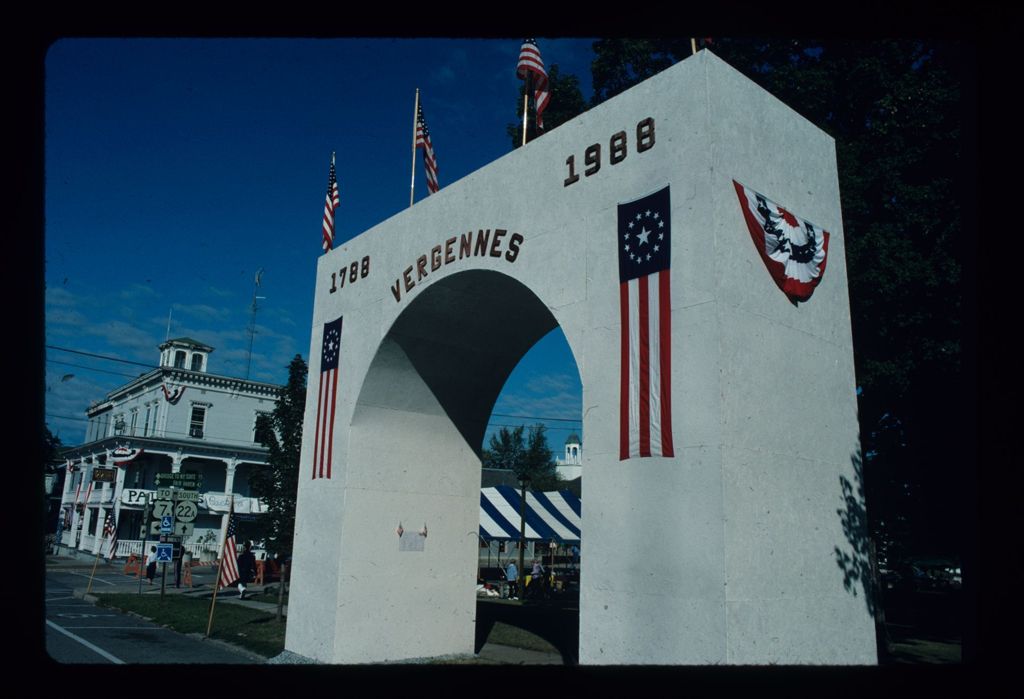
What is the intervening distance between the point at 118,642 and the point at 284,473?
31.2 ft

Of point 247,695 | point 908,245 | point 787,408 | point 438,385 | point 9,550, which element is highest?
point 908,245

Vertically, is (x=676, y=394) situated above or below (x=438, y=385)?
below

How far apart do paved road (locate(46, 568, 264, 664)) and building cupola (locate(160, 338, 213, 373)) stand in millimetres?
33516

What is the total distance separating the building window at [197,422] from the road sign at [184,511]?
33.2 metres

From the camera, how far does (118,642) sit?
48.4 ft

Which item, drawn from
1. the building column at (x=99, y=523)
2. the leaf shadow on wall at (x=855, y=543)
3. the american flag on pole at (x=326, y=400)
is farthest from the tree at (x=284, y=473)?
the building column at (x=99, y=523)

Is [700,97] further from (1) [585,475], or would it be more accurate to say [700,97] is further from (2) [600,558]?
(2) [600,558]

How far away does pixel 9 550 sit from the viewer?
9.84ft

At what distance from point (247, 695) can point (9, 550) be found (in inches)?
43.5

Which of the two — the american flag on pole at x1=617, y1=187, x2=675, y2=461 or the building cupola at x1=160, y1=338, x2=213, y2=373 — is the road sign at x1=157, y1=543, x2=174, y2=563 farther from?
the building cupola at x1=160, y1=338, x2=213, y2=373

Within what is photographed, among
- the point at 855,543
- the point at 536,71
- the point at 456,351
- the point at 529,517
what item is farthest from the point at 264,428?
the point at 855,543

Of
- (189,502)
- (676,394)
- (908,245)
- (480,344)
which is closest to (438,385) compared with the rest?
(480,344)

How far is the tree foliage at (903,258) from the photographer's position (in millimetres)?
15289

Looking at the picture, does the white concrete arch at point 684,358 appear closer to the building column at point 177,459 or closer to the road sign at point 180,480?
the road sign at point 180,480
